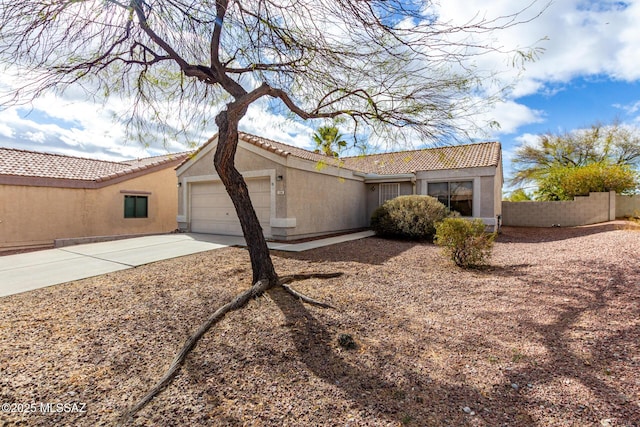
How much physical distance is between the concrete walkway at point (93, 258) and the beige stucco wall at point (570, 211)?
1445 cm

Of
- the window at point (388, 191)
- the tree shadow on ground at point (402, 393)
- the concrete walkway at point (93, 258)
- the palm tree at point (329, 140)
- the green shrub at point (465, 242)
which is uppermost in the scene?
the palm tree at point (329, 140)

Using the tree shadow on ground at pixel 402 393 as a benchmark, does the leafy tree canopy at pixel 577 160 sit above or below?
above

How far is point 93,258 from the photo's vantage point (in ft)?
26.5

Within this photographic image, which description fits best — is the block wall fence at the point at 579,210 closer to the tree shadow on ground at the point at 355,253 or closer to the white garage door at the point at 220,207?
the tree shadow on ground at the point at 355,253

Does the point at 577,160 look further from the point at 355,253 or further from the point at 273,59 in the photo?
the point at 273,59

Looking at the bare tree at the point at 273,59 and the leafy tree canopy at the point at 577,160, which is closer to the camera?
the bare tree at the point at 273,59

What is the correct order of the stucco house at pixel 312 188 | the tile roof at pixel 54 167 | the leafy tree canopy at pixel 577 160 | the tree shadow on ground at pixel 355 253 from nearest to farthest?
the tree shadow on ground at pixel 355 253, the stucco house at pixel 312 188, the tile roof at pixel 54 167, the leafy tree canopy at pixel 577 160

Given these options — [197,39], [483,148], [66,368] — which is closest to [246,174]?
[197,39]

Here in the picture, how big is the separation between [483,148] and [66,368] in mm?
17545

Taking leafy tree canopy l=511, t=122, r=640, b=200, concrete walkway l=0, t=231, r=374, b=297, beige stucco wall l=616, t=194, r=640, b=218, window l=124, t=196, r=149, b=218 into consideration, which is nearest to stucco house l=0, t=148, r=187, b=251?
window l=124, t=196, r=149, b=218

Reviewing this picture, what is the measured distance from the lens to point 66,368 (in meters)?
3.21

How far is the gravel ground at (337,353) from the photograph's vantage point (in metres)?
2.62

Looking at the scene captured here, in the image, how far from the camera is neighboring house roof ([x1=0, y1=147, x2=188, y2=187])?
12.7m

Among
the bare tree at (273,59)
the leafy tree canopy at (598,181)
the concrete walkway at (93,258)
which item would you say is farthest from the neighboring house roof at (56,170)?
the leafy tree canopy at (598,181)
